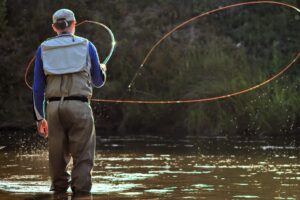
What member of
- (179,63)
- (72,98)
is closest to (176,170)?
(72,98)

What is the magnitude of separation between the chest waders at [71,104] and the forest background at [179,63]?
28.9 ft

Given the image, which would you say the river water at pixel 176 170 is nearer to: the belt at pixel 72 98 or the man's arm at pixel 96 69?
the belt at pixel 72 98

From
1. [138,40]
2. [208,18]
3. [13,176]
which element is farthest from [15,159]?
[208,18]

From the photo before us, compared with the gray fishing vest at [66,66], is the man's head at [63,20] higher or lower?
higher

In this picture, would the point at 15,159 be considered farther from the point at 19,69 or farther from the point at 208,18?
the point at 208,18

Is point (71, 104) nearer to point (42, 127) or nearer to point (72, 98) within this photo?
point (72, 98)

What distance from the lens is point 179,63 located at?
733 inches

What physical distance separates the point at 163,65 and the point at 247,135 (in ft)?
9.04

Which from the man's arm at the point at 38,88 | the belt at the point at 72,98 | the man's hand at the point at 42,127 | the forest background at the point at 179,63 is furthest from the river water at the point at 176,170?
the forest background at the point at 179,63

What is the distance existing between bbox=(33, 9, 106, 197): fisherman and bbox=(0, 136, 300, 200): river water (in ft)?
0.97

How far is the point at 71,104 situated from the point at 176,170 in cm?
288

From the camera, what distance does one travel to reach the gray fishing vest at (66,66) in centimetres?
816

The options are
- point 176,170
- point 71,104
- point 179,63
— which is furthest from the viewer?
point 179,63

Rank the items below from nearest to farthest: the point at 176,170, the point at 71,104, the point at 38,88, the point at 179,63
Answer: the point at 71,104
the point at 38,88
the point at 176,170
the point at 179,63
